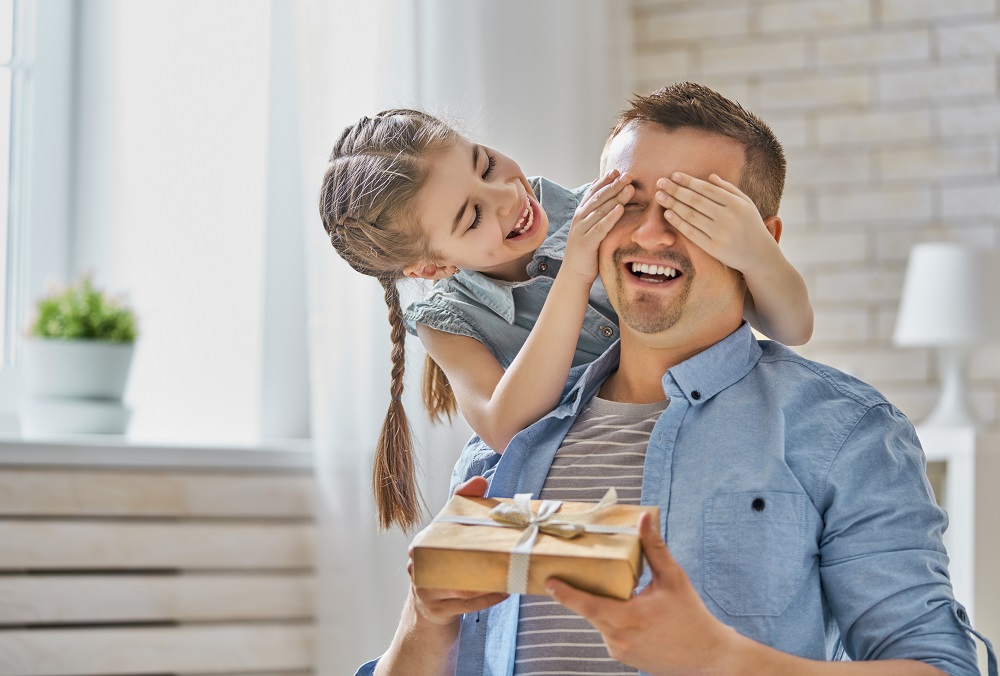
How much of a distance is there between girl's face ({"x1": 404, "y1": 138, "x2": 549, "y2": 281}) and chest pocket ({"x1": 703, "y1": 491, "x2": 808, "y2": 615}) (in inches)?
23.7

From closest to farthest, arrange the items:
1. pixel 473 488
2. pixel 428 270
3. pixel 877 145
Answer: pixel 473 488, pixel 428 270, pixel 877 145

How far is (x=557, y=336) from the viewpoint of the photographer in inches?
56.4

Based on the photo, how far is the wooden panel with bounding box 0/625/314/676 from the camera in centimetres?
238

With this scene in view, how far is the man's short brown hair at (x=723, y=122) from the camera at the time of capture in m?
1.34

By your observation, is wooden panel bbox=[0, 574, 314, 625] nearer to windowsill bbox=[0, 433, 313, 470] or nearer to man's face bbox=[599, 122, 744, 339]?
windowsill bbox=[0, 433, 313, 470]

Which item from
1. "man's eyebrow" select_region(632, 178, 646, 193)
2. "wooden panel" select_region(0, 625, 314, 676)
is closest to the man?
"man's eyebrow" select_region(632, 178, 646, 193)

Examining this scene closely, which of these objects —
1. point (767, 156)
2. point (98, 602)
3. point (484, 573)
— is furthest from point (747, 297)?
point (98, 602)

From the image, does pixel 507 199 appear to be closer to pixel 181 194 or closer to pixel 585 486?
pixel 585 486

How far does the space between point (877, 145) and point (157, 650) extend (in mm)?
2396

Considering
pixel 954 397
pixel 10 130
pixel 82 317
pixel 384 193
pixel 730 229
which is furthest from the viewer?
pixel 954 397

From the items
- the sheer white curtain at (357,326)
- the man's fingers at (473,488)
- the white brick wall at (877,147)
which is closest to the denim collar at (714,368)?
the man's fingers at (473,488)

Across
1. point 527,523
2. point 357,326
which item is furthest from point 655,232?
point 357,326

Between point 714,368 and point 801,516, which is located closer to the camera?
point 801,516

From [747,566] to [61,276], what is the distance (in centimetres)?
222
